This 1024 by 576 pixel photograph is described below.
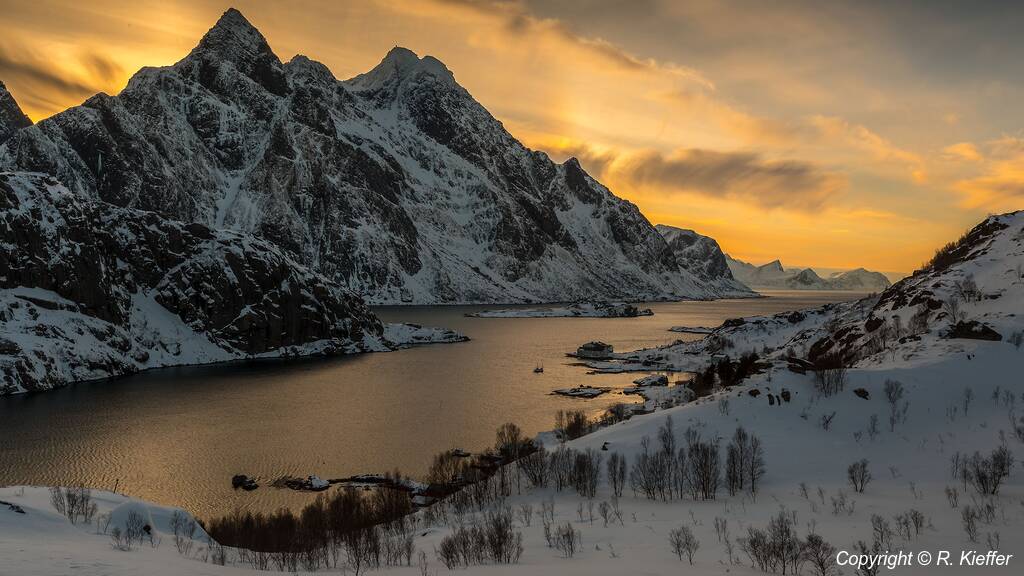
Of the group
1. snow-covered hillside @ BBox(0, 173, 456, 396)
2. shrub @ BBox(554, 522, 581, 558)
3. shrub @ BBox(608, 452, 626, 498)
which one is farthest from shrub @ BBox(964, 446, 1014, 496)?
snow-covered hillside @ BBox(0, 173, 456, 396)

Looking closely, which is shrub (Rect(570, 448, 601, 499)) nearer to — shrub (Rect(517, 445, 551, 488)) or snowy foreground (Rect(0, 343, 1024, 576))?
snowy foreground (Rect(0, 343, 1024, 576))

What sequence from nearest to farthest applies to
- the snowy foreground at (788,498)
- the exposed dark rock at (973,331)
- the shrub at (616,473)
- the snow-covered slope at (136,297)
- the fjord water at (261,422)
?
the snowy foreground at (788,498) < the shrub at (616,473) < the exposed dark rock at (973,331) < the fjord water at (261,422) < the snow-covered slope at (136,297)

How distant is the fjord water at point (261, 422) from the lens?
49594 millimetres

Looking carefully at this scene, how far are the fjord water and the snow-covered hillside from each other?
8.48 meters

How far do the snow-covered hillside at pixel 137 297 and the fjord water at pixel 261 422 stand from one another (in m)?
8.48

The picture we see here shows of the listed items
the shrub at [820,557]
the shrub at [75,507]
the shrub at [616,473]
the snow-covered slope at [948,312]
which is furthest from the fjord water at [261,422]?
the shrub at [820,557]

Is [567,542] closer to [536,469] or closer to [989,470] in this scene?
[536,469]

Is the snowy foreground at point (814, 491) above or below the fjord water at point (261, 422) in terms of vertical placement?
above

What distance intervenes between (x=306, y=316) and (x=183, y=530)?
4425 inches

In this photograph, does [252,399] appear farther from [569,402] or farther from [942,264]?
[942,264]

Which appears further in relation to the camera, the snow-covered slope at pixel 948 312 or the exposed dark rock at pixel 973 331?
the snow-covered slope at pixel 948 312

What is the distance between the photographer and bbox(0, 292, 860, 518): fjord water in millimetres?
49594

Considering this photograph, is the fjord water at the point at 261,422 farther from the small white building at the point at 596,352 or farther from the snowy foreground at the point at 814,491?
the snowy foreground at the point at 814,491

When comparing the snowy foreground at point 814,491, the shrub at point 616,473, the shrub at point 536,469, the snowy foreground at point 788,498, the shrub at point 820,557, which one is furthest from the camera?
the shrub at point 536,469
